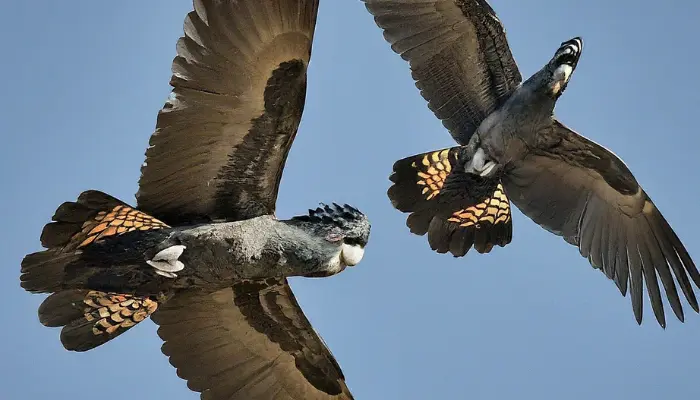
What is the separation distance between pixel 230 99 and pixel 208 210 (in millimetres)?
925

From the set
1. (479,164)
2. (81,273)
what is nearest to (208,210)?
(81,273)

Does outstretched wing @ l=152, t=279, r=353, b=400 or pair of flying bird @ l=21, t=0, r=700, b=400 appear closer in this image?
pair of flying bird @ l=21, t=0, r=700, b=400

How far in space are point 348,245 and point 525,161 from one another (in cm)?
323

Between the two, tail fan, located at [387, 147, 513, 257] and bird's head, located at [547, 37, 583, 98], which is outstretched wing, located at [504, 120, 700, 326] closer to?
tail fan, located at [387, 147, 513, 257]

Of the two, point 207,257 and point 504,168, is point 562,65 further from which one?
point 207,257

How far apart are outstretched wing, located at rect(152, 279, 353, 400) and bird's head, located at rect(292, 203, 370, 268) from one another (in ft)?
2.68

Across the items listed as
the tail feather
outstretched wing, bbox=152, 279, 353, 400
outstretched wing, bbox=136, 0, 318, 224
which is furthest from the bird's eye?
the tail feather

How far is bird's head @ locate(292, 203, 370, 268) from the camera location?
8.94 m

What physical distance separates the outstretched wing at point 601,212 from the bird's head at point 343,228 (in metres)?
3.01

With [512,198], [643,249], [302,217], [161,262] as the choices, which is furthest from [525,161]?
[161,262]

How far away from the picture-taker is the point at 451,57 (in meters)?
11.4

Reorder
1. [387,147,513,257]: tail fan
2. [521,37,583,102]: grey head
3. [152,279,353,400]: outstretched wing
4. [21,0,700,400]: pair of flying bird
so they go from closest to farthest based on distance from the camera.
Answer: [21,0,700,400]: pair of flying bird, [152,279,353,400]: outstretched wing, [521,37,583,102]: grey head, [387,147,513,257]: tail fan

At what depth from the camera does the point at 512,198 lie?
11.8m

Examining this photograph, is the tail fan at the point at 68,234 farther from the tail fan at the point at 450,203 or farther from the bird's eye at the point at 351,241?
the tail fan at the point at 450,203
